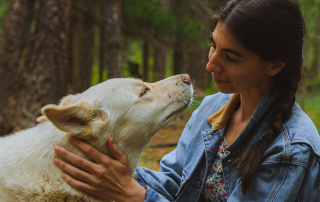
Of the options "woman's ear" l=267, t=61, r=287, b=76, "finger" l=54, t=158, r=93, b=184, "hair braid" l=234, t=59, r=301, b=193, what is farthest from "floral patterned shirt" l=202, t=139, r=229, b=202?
"finger" l=54, t=158, r=93, b=184

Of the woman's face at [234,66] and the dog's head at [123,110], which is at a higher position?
the woman's face at [234,66]

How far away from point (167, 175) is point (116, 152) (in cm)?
72

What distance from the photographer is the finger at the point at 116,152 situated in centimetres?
198

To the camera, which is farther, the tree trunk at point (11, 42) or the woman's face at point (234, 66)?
the tree trunk at point (11, 42)

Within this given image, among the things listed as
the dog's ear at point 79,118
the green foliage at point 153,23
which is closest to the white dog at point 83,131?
the dog's ear at point 79,118

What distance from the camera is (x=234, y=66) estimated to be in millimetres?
1999

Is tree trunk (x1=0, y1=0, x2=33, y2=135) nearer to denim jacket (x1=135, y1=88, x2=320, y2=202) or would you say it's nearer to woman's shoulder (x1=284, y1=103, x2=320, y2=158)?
denim jacket (x1=135, y1=88, x2=320, y2=202)

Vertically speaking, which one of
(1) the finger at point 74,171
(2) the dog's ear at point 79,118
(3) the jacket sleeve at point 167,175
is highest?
(2) the dog's ear at point 79,118

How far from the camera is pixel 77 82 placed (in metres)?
10.3

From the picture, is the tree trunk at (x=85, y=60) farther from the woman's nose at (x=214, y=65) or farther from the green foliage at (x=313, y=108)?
the woman's nose at (x=214, y=65)

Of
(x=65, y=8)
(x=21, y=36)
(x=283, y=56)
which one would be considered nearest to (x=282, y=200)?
(x=283, y=56)

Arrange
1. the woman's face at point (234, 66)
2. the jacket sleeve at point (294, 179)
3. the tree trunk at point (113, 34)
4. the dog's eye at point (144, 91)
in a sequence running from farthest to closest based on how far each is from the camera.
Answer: the tree trunk at point (113, 34) → the dog's eye at point (144, 91) → the woman's face at point (234, 66) → the jacket sleeve at point (294, 179)

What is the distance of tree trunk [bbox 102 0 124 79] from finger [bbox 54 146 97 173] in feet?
18.0

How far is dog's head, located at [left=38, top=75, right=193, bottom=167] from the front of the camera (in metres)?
1.92
